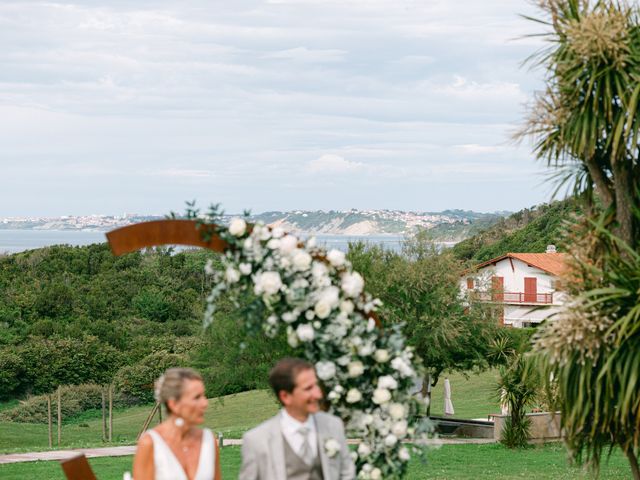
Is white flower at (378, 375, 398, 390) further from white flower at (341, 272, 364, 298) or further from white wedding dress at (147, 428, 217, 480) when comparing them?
white wedding dress at (147, 428, 217, 480)

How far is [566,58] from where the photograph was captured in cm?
1030

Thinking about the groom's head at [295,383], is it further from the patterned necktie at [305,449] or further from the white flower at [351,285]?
the white flower at [351,285]

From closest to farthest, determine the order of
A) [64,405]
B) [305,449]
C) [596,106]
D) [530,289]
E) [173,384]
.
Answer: [173,384]
[305,449]
[596,106]
[64,405]
[530,289]

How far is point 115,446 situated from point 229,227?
2008 centimetres

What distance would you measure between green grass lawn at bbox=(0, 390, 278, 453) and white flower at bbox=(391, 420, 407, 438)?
70.8 feet

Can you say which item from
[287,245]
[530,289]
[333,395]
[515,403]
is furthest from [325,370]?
[530,289]

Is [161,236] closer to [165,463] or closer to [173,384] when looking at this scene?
[173,384]

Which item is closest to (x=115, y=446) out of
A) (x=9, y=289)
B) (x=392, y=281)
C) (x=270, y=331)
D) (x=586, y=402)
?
(x=392, y=281)

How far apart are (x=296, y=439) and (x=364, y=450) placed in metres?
1.58

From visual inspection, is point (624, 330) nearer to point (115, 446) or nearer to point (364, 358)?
point (364, 358)

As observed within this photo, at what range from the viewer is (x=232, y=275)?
7125 millimetres

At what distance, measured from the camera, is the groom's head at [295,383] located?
548cm

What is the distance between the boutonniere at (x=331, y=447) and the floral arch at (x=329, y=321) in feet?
4.08

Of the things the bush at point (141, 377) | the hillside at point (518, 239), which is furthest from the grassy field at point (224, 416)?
the hillside at point (518, 239)
